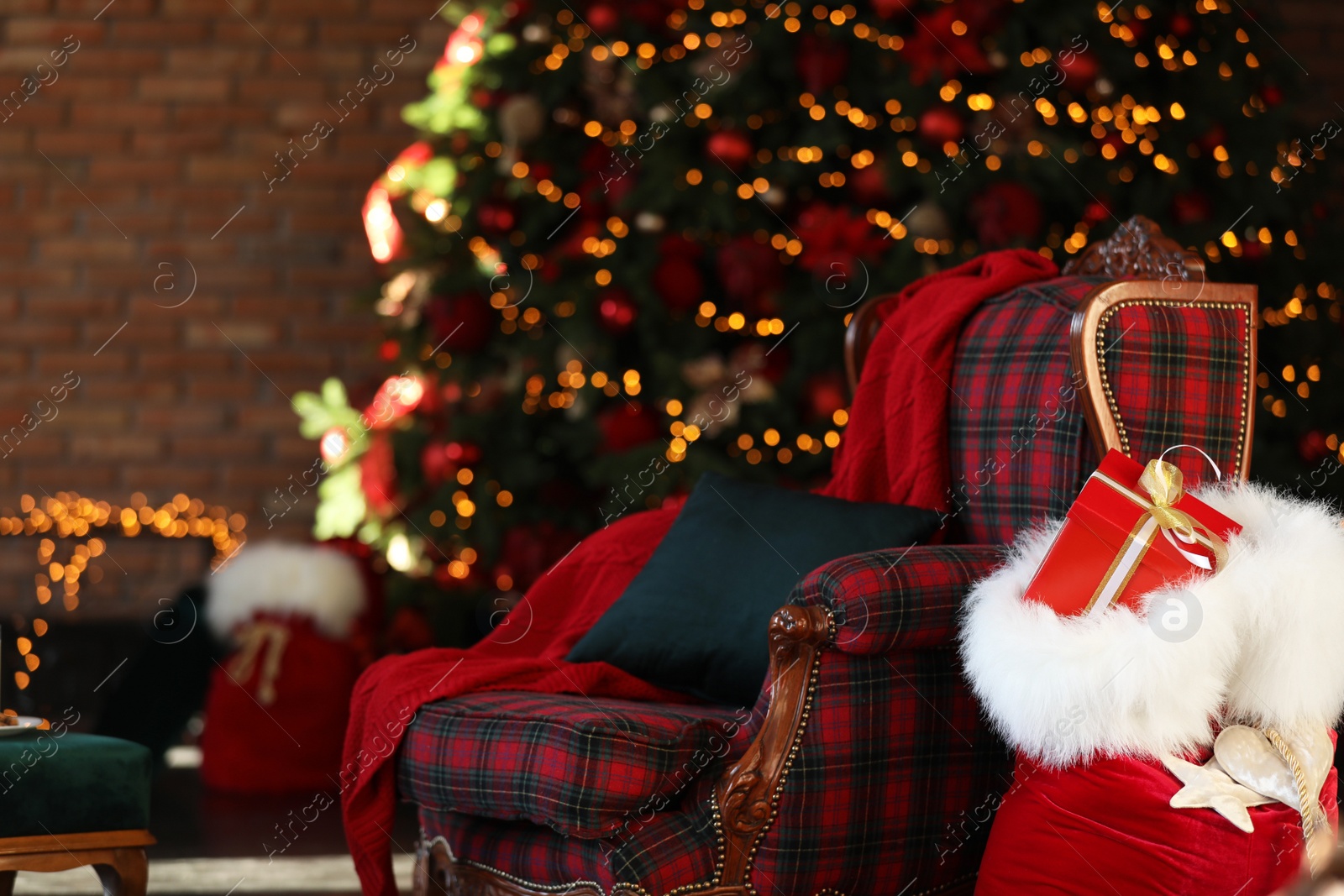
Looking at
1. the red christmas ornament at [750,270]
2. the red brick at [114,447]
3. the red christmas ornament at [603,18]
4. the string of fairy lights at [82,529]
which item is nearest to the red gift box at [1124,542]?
the red christmas ornament at [750,270]

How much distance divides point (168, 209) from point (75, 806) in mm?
2729

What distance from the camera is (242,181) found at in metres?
4.08

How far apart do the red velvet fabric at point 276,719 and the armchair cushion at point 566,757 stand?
152 cm

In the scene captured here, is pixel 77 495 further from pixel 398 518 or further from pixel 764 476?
pixel 764 476

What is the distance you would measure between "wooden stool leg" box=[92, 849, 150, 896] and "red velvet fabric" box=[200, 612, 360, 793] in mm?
1418

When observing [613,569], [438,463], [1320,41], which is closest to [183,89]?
[438,463]

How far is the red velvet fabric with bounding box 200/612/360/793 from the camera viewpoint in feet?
10.4

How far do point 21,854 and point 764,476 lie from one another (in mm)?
1743

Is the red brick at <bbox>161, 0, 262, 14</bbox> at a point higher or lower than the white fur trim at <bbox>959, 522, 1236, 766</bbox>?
higher

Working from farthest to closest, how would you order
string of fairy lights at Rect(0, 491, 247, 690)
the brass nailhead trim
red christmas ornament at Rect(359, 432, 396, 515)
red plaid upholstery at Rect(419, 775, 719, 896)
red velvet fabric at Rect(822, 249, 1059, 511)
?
string of fairy lights at Rect(0, 491, 247, 690), red christmas ornament at Rect(359, 432, 396, 515), red velvet fabric at Rect(822, 249, 1059, 511), the brass nailhead trim, red plaid upholstery at Rect(419, 775, 719, 896)

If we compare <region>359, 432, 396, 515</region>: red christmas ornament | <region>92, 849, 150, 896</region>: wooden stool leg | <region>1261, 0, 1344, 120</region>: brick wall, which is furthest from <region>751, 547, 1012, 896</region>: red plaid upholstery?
<region>1261, 0, 1344, 120</region>: brick wall

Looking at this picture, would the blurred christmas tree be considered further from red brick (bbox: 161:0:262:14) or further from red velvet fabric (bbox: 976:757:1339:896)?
red velvet fabric (bbox: 976:757:1339:896)

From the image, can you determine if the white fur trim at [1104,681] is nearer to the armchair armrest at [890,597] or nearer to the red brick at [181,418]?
the armchair armrest at [890,597]

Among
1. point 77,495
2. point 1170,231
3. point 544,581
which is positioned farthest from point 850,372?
point 77,495
